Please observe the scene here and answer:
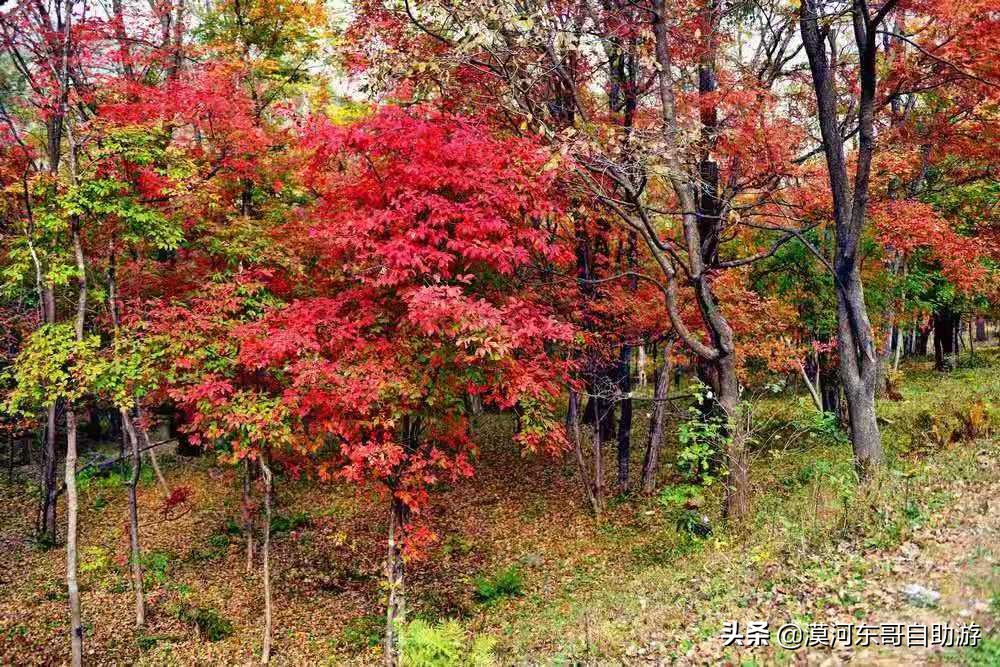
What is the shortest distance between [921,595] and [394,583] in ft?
22.8

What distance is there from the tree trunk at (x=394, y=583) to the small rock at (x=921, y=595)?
644cm

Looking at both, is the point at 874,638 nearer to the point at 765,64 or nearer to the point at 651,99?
the point at 765,64

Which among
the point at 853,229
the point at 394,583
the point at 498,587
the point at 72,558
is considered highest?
the point at 853,229

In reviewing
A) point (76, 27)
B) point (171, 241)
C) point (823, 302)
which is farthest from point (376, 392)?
point (823, 302)

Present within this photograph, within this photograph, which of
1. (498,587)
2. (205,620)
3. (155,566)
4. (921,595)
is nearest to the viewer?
(921,595)

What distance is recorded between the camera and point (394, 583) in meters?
9.18

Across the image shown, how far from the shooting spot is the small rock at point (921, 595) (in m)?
4.87

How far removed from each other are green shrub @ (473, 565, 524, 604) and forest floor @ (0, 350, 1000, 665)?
0.08ft

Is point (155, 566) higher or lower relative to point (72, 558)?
lower

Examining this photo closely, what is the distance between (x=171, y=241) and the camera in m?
9.67

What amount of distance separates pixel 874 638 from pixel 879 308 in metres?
12.9

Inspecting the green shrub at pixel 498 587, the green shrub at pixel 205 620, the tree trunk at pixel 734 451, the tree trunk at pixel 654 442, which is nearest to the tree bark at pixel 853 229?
the tree trunk at pixel 734 451

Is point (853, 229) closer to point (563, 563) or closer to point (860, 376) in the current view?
point (860, 376)

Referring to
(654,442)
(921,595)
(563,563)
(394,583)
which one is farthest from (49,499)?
(921,595)
